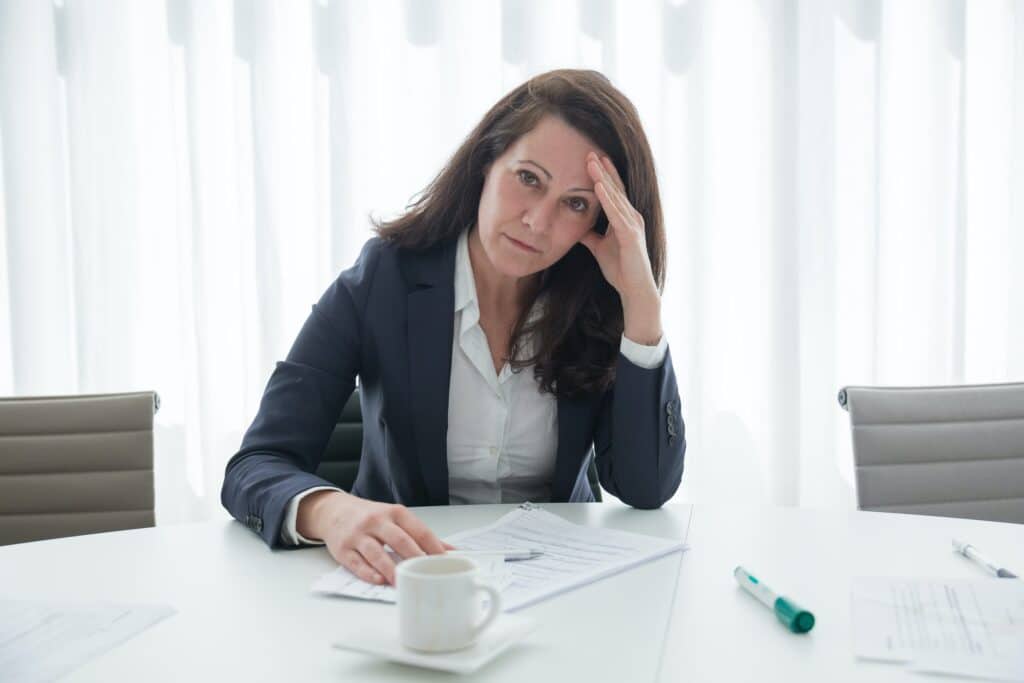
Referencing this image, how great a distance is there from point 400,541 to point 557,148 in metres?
0.74

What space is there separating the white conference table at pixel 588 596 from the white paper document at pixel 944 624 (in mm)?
23

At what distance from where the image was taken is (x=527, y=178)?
56.5 inches

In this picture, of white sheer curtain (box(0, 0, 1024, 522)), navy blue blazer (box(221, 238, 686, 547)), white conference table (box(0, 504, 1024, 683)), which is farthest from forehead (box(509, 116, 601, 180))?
white sheer curtain (box(0, 0, 1024, 522))

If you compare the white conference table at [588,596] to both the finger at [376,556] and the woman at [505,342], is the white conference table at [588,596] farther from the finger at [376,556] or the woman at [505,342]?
the woman at [505,342]

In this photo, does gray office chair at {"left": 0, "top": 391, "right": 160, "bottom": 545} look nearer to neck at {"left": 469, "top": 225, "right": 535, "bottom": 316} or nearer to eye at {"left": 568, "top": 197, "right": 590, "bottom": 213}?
neck at {"left": 469, "top": 225, "right": 535, "bottom": 316}

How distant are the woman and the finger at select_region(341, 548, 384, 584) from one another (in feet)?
1.14

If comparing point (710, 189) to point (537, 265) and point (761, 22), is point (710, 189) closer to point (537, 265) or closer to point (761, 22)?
point (761, 22)

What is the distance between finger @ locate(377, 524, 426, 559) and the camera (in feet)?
3.13

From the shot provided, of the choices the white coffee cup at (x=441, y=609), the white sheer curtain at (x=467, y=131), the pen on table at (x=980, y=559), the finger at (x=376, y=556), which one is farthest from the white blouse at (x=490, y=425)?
the white sheer curtain at (x=467, y=131)

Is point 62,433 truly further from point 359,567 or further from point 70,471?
point 359,567

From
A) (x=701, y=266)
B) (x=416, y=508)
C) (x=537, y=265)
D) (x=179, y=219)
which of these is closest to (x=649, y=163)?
(x=537, y=265)

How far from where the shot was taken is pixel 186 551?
43.7 inches

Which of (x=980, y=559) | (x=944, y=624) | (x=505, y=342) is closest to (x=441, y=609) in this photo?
(x=944, y=624)

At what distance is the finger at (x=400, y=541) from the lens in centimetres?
95
